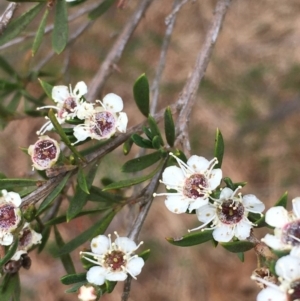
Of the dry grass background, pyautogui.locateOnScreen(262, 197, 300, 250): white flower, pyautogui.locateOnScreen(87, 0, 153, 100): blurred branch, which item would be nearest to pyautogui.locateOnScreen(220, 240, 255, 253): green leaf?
pyautogui.locateOnScreen(262, 197, 300, 250): white flower

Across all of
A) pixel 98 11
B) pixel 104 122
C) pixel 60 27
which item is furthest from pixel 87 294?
pixel 98 11

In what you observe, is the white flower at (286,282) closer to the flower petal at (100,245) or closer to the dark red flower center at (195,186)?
the dark red flower center at (195,186)

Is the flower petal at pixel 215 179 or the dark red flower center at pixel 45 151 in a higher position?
the dark red flower center at pixel 45 151

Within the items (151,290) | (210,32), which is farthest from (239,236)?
(151,290)

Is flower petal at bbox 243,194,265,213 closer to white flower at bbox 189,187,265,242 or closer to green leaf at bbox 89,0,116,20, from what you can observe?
white flower at bbox 189,187,265,242

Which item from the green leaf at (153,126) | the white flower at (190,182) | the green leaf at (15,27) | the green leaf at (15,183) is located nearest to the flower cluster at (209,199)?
the white flower at (190,182)

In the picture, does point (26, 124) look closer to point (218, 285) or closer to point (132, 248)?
point (218, 285)

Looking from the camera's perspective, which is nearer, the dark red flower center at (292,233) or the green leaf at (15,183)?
the dark red flower center at (292,233)
